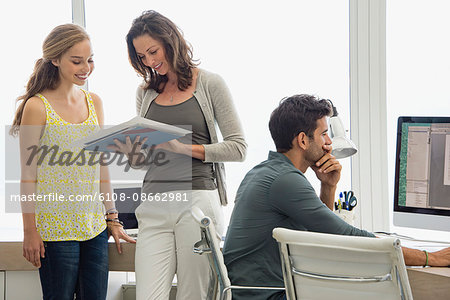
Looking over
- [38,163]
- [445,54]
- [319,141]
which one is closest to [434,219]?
[319,141]

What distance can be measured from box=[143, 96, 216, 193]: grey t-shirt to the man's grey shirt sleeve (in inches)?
14.9

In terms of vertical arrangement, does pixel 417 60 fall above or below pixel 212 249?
above

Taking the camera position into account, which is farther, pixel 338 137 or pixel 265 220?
pixel 338 137

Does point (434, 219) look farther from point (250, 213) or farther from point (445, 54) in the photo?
point (445, 54)

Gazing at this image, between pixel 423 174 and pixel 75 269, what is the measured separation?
1.39m

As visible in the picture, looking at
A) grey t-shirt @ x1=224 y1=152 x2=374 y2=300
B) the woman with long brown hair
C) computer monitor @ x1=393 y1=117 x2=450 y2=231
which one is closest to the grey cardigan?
the woman with long brown hair

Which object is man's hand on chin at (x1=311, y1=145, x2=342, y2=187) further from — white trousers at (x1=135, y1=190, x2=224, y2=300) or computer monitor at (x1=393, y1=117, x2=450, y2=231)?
white trousers at (x1=135, y1=190, x2=224, y2=300)

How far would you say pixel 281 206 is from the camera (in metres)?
1.84

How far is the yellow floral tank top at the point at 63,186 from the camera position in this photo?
2152 millimetres

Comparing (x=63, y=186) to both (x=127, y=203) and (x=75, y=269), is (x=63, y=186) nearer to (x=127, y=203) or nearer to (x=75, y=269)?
(x=75, y=269)

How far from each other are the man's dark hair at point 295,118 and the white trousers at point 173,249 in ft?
1.15

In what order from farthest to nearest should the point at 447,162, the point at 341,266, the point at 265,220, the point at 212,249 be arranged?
the point at 447,162, the point at 265,220, the point at 212,249, the point at 341,266

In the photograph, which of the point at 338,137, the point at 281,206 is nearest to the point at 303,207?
the point at 281,206

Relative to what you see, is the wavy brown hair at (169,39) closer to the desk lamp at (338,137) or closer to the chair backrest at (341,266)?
the desk lamp at (338,137)
